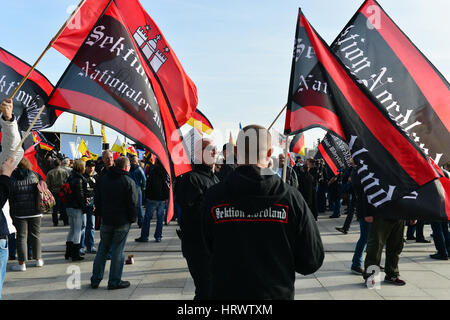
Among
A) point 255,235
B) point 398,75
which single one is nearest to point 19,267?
point 255,235

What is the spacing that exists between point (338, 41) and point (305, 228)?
3.76 metres

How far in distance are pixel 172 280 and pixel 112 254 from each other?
1.11 m

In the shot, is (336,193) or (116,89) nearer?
(116,89)

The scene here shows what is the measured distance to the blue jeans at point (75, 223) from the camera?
22.2 ft

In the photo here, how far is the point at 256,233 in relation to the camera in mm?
2178

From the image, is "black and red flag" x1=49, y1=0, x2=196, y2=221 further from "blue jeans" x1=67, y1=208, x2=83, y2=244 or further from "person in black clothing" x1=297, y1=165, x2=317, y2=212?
"person in black clothing" x1=297, y1=165, x2=317, y2=212

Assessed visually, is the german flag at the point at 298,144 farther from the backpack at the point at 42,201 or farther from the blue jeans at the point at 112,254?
the blue jeans at the point at 112,254

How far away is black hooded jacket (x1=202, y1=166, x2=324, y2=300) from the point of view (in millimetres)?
2158

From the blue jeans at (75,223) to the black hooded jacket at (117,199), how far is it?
1.46m

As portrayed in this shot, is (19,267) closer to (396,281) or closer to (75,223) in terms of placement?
(75,223)

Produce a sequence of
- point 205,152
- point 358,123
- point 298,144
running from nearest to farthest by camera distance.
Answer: point 358,123, point 205,152, point 298,144

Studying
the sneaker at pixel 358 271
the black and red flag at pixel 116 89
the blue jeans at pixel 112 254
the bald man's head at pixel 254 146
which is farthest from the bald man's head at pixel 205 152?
the sneaker at pixel 358 271

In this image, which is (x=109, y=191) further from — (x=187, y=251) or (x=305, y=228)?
(x=305, y=228)

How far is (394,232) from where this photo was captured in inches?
218
